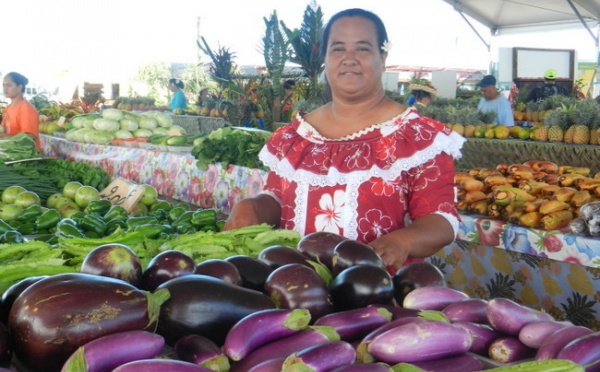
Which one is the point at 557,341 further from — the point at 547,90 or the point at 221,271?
the point at 547,90

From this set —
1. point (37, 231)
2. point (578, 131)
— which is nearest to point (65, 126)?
point (37, 231)

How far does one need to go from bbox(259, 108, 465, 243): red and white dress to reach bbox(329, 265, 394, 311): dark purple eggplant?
100 centimetres

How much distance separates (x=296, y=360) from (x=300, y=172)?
5.17 ft

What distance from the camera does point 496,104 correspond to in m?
7.56

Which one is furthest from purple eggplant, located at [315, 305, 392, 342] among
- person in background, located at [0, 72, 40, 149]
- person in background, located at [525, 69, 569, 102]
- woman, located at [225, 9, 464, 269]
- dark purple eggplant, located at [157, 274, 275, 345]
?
person in background, located at [525, 69, 569, 102]

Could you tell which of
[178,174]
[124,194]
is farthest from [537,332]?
Answer: [178,174]

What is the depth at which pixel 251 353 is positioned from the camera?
0.87 meters

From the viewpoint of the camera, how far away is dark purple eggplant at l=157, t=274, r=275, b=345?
0.94 metres

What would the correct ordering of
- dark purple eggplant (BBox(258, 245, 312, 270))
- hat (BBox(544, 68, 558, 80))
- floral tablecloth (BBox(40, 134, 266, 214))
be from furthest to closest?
hat (BBox(544, 68, 558, 80))
floral tablecloth (BBox(40, 134, 266, 214))
dark purple eggplant (BBox(258, 245, 312, 270))

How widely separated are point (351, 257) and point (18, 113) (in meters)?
6.47

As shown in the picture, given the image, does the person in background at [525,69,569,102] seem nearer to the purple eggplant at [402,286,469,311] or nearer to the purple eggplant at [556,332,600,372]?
the purple eggplant at [402,286,469,311]

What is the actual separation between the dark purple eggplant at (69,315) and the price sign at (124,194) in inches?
116

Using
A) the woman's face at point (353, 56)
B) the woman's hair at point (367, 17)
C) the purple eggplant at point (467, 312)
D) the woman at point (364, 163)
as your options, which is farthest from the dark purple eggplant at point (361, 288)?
the woman's hair at point (367, 17)

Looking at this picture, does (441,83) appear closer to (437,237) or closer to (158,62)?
(437,237)
